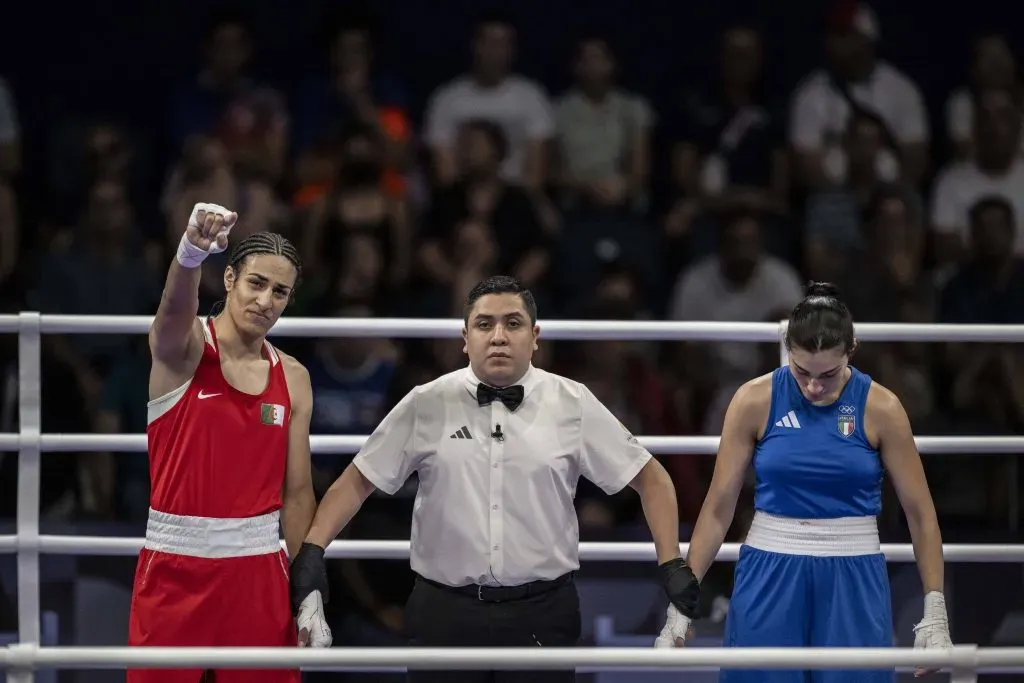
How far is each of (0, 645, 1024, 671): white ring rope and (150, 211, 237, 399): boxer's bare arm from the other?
2.63 feet

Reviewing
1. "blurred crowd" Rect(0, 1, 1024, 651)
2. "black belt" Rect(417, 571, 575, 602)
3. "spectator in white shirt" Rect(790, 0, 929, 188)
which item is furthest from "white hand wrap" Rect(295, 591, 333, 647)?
"spectator in white shirt" Rect(790, 0, 929, 188)

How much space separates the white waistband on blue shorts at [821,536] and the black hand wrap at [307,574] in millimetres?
986

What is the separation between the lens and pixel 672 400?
491cm

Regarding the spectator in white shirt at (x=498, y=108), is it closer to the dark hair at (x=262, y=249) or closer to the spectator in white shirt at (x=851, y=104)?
the spectator in white shirt at (x=851, y=104)

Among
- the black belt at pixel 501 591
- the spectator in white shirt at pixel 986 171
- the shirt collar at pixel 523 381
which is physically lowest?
the black belt at pixel 501 591

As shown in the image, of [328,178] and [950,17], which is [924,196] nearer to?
[950,17]

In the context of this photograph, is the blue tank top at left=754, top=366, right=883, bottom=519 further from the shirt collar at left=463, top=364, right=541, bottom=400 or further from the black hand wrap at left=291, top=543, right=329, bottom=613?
the black hand wrap at left=291, top=543, right=329, bottom=613

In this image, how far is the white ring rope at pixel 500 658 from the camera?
7.23 feet

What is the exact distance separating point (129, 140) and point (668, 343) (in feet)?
8.47

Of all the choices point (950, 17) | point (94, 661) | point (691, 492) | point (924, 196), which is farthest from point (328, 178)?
point (94, 661)

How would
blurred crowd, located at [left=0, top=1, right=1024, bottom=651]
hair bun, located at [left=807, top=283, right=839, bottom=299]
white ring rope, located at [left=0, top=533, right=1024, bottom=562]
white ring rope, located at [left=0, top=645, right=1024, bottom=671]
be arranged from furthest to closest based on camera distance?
1. blurred crowd, located at [left=0, top=1, right=1024, bottom=651]
2. white ring rope, located at [left=0, top=533, right=1024, bottom=562]
3. hair bun, located at [left=807, top=283, right=839, bottom=299]
4. white ring rope, located at [left=0, top=645, right=1024, bottom=671]

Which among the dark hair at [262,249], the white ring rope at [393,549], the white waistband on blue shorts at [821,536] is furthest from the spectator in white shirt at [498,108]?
the white waistband on blue shorts at [821,536]

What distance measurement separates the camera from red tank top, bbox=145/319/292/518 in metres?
2.91

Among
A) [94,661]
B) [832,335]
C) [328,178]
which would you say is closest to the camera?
[94,661]
